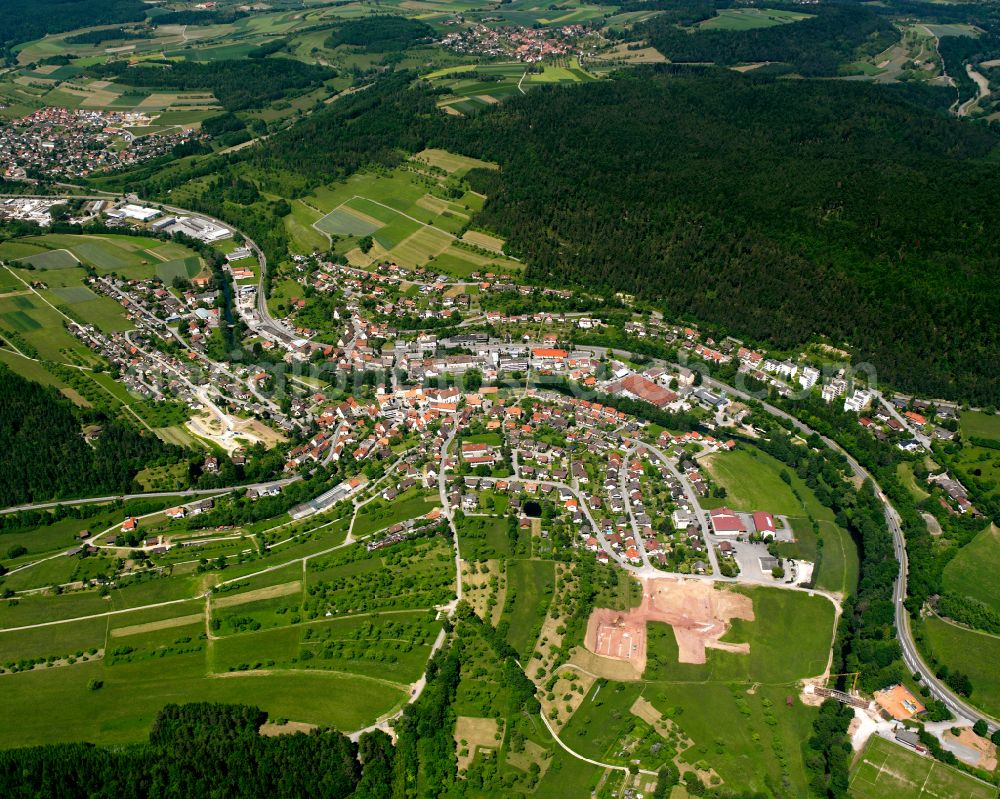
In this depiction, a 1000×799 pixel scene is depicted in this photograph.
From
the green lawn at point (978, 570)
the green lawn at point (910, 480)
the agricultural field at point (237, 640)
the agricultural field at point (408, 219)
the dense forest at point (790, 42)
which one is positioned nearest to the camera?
the agricultural field at point (237, 640)

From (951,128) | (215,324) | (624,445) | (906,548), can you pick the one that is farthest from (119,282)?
(951,128)

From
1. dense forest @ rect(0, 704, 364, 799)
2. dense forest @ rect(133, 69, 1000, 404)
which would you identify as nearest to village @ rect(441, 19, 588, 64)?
dense forest @ rect(133, 69, 1000, 404)

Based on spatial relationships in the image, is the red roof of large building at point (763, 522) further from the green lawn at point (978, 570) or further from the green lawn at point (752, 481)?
the green lawn at point (978, 570)

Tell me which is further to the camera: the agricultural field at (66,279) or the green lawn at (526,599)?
the agricultural field at (66,279)

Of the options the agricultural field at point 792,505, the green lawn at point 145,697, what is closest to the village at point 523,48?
the agricultural field at point 792,505

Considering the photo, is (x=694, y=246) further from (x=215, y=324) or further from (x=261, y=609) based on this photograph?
(x=261, y=609)

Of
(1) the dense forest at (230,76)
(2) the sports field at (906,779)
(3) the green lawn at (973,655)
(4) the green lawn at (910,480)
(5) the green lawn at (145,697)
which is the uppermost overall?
(1) the dense forest at (230,76)

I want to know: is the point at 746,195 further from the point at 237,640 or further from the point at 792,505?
the point at 237,640
